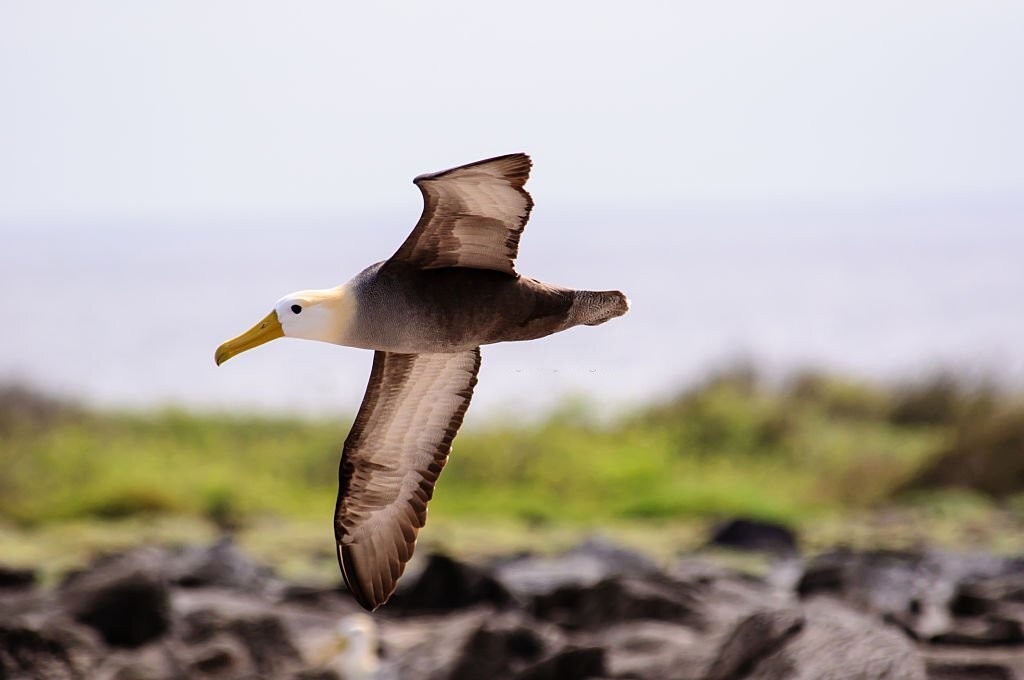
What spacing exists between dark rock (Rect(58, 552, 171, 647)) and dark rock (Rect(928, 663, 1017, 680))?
4.56 meters

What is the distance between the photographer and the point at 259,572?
12.6 metres

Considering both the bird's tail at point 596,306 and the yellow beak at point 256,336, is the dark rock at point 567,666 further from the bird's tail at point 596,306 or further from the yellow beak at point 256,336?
the yellow beak at point 256,336

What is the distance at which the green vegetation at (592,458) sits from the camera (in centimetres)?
1609

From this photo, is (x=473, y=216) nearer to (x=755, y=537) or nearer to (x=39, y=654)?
(x=39, y=654)

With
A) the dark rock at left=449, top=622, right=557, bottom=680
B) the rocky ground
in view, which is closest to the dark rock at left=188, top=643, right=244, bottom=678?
the rocky ground

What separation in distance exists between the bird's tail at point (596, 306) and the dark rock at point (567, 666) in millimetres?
2747

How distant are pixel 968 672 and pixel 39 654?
4731 mm

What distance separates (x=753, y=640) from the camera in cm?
695

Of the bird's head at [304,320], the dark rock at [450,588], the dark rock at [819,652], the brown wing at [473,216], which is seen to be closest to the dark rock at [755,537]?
the dark rock at [450,588]

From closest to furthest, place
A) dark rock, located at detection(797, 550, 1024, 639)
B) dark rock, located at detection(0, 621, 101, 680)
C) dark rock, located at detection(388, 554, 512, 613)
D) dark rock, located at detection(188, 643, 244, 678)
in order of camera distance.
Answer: dark rock, located at detection(0, 621, 101, 680) < dark rock, located at detection(188, 643, 244, 678) < dark rock, located at detection(797, 550, 1024, 639) < dark rock, located at detection(388, 554, 512, 613)

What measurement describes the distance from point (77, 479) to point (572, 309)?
13116 mm

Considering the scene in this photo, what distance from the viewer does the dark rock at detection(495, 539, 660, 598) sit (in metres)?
11.4

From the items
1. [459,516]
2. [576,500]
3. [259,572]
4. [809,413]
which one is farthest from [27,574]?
[809,413]

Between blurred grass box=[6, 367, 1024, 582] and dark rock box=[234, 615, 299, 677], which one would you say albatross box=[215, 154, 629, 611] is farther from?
blurred grass box=[6, 367, 1024, 582]
